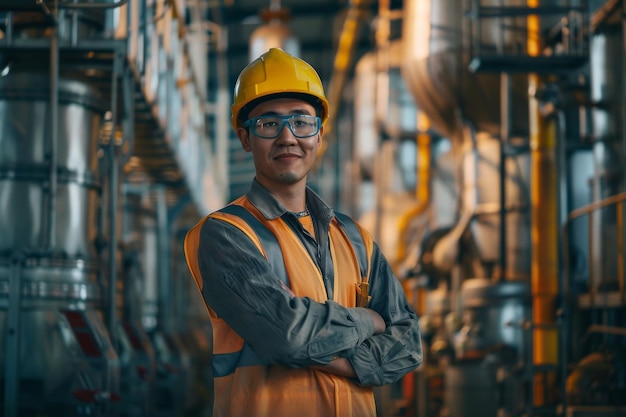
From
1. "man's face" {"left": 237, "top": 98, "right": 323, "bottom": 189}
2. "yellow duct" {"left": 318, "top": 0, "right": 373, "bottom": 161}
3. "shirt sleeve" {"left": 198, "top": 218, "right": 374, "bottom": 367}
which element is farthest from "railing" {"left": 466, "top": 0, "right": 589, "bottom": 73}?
"yellow duct" {"left": 318, "top": 0, "right": 373, "bottom": 161}

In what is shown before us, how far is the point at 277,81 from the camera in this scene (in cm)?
318

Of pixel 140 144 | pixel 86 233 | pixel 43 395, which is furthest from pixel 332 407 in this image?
pixel 140 144

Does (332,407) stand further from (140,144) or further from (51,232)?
(140,144)

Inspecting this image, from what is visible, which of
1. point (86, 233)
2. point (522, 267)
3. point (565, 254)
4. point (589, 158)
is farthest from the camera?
point (522, 267)

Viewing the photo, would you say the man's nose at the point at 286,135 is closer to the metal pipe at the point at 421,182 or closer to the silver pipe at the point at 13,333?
the silver pipe at the point at 13,333

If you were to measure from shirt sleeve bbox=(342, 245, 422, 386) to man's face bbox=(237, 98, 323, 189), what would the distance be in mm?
398

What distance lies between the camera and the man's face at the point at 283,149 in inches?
124

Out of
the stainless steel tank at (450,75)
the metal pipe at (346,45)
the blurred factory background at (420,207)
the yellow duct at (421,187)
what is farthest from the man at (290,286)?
the metal pipe at (346,45)

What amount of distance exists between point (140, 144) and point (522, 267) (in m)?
4.65

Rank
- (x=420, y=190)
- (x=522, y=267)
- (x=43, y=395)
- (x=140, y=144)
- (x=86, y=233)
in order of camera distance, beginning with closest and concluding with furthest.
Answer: (x=43, y=395), (x=86, y=233), (x=522, y=267), (x=140, y=144), (x=420, y=190)

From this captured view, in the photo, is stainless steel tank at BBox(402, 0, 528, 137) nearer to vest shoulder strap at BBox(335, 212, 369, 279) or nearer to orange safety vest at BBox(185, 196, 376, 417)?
vest shoulder strap at BBox(335, 212, 369, 279)

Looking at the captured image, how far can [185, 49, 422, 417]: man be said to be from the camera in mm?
2938

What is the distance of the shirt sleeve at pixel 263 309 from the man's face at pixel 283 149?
9.8 inches

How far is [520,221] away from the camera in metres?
11.8
